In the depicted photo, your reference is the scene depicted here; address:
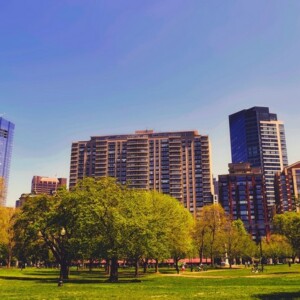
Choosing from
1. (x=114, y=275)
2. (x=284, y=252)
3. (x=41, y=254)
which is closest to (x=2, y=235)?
(x=41, y=254)

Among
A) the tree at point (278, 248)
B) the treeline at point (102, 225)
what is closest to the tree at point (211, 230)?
the treeline at point (102, 225)

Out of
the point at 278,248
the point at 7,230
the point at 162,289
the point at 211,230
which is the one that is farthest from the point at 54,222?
the point at 278,248

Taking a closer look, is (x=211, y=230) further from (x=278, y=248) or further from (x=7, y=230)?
(x=7, y=230)

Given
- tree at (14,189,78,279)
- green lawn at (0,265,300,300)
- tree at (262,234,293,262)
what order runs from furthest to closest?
tree at (262,234,293,262) < tree at (14,189,78,279) < green lawn at (0,265,300,300)

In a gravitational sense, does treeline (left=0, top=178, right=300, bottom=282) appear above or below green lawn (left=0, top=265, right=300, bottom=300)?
above

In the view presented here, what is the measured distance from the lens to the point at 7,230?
94.5 m

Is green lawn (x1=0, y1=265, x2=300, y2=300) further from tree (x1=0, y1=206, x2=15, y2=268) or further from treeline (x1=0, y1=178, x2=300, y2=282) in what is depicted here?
tree (x1=0, y1=206, x2=15, y2=268)

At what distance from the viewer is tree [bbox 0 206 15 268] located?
67.5 m

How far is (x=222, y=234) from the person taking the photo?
356 ft

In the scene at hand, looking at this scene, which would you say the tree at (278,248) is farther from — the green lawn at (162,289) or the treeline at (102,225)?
the green lawn at (162,289)

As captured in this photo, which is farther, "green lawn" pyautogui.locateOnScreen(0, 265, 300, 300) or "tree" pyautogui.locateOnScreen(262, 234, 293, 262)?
"tree" pyautogui.locateOnScreen(262, 234, 293, 262)

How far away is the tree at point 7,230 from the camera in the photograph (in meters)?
67.5

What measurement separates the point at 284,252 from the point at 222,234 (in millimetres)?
42443

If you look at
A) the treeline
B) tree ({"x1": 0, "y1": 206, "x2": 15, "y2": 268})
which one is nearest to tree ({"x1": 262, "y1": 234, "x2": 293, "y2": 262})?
the treeline
